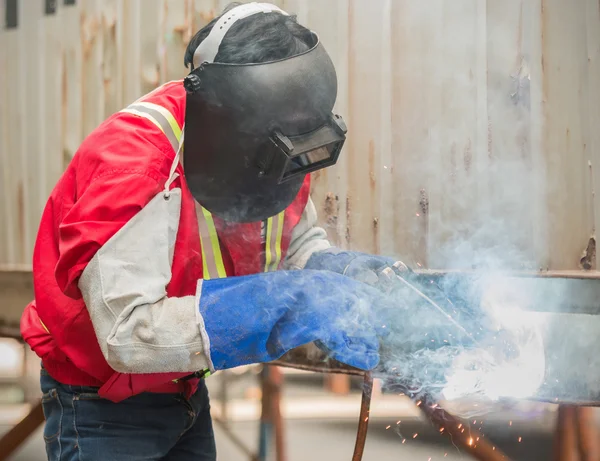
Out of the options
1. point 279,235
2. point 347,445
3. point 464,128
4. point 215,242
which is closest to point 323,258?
point 279,235

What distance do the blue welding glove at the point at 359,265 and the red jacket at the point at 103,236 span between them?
17 centimetres

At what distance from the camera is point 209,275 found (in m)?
1.38

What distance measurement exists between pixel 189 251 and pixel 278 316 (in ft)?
0.93

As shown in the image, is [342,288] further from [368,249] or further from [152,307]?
[368,249]

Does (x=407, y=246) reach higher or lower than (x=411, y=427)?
higher

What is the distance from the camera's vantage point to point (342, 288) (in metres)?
1.20

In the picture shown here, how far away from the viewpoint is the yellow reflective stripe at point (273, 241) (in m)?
1.53

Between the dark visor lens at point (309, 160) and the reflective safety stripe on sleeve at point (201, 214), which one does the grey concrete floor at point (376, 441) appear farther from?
the dark visor lens at point (309, 160)

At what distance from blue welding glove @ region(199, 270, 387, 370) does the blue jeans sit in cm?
41

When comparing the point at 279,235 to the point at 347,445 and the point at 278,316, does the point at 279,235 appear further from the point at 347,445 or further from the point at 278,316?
the point at 347,445

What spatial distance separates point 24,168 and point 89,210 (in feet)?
7.46

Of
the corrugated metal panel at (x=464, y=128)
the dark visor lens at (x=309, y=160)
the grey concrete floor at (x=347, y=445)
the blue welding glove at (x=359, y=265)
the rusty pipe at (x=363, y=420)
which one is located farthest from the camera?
the grey concrete floor at (x=347, y=445)

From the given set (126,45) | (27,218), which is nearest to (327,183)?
(126,45)

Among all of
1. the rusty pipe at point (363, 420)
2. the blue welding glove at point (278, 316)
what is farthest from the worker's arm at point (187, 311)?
the rusty pipe at point (363, 420)
